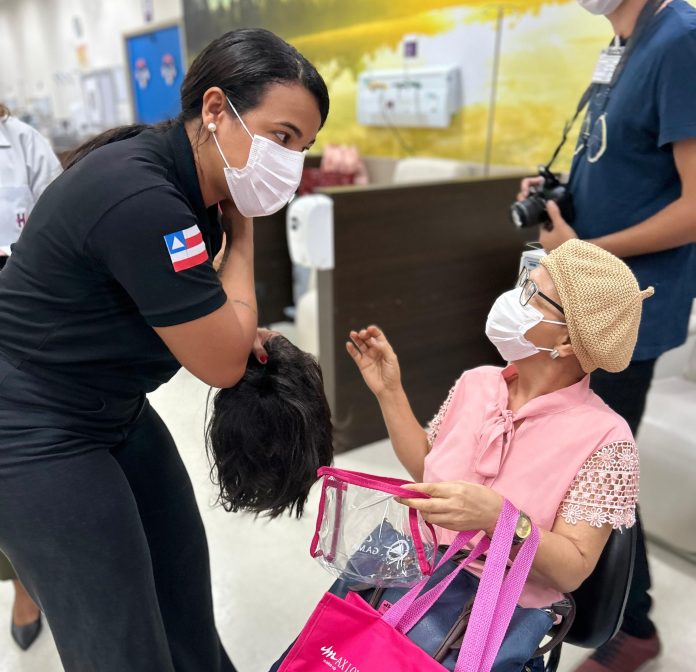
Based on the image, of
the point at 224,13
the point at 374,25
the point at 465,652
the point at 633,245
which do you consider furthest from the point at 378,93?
the point at 465,652

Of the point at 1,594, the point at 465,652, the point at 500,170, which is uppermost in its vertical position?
the point at 465,652

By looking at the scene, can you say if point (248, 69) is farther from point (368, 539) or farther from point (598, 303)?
point (368, 539)

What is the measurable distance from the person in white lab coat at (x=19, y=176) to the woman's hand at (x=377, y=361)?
1.03m

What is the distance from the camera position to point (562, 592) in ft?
3.34

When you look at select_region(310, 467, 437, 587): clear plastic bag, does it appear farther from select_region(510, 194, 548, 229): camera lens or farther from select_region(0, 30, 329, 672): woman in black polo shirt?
select_region(510, 194, 548, 229): camera lens

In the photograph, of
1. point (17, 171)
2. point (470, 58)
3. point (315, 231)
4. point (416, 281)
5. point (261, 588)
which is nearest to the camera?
point (17, 171)

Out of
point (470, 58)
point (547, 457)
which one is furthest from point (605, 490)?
point (470, 58)

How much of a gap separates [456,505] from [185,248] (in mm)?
511

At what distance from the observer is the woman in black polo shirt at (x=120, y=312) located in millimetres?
815

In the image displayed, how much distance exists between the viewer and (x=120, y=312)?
35.7 inches

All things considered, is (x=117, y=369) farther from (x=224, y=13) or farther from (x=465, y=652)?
(x=224, y=13)

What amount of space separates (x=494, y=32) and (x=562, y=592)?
291 cm

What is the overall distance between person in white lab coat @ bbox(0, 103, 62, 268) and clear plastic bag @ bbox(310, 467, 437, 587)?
1.14 metres

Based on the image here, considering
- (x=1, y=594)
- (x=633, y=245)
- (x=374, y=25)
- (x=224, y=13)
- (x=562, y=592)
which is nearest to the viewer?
(x=562, y=592)
